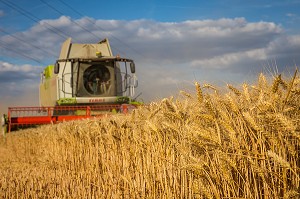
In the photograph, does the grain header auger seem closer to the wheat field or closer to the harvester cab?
the harvester cab

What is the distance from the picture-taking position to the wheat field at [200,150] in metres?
2.23

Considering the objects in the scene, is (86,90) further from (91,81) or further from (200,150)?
(200,150)

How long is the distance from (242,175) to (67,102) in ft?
35.3

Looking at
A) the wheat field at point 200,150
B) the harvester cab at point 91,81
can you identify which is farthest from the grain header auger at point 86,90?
the wheat field at point 200,150

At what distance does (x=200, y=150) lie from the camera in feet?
9.04

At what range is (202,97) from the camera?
274 centimetres

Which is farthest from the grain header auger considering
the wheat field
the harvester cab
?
the wheat field

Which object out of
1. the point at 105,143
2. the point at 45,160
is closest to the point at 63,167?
the point at 45,160

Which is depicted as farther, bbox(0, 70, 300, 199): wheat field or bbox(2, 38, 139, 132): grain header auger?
bbox(2, 38, 139, 132): grain header auger

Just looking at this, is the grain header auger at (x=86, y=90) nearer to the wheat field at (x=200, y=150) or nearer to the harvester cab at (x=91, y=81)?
the harvester cab at (x=91, y=81)

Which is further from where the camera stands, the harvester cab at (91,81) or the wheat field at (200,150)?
the harvester cab at (91,81)

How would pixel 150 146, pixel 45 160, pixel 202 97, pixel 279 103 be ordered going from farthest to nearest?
pixel 45 160 → pixel 150 146 → pixel 202 97 → pixel 279 103

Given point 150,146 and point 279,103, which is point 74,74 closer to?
point 150,146

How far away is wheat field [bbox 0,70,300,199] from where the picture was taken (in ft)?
7.32
